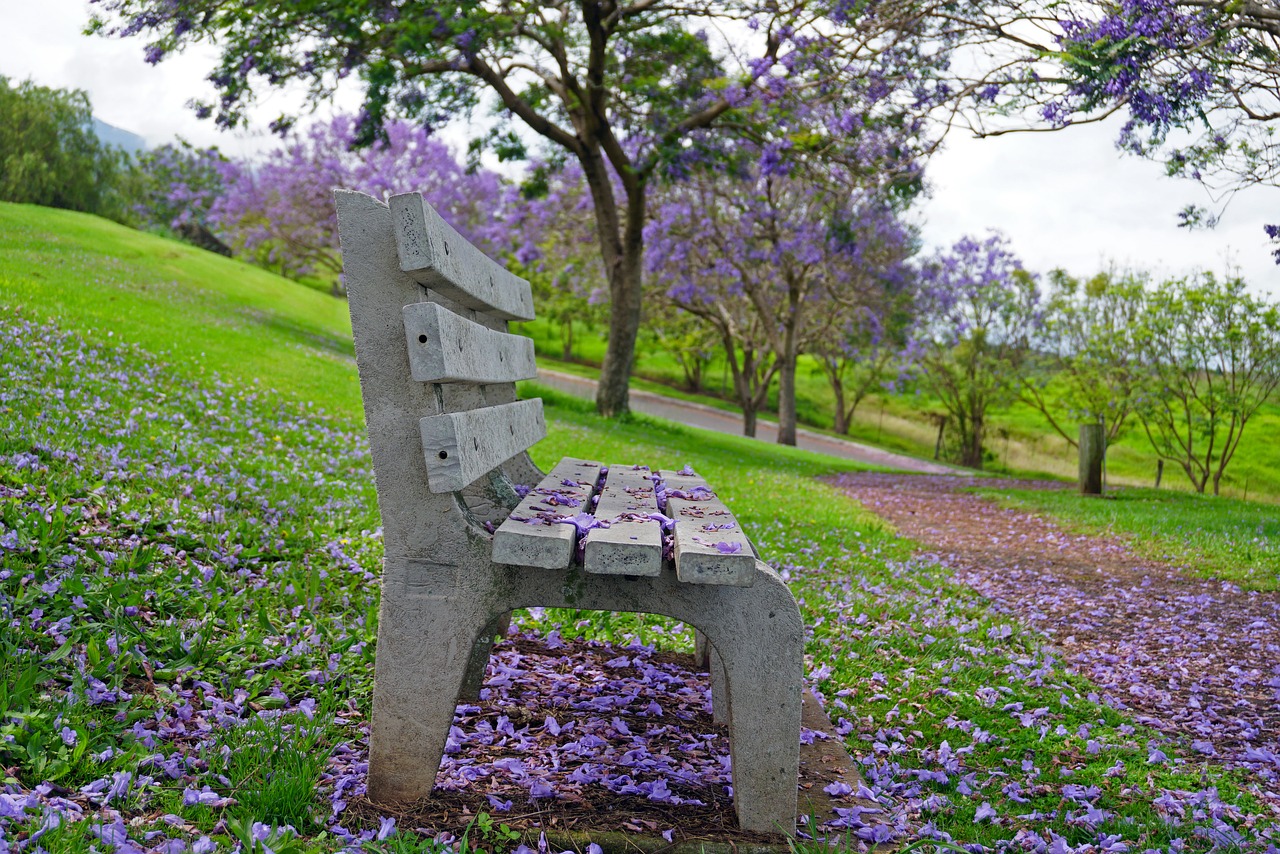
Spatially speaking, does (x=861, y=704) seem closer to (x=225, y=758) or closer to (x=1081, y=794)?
(x=1081, y=794)

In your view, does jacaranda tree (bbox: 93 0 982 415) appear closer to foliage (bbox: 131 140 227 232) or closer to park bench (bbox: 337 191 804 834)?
park bench (bbox: 337 191 804 834)

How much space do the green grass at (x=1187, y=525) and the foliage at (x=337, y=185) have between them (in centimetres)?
2307

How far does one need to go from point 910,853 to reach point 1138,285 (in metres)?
25.1

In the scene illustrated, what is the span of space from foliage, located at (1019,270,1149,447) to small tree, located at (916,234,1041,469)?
91 cm

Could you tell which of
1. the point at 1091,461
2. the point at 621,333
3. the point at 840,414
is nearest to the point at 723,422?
the point at 840,414

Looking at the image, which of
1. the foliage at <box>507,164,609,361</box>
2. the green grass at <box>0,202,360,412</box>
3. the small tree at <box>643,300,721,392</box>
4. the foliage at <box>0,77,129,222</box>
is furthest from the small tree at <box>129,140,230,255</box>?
the foliage at <box>507,164,609,361</box>

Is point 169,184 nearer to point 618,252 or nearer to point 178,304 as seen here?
point 178,304

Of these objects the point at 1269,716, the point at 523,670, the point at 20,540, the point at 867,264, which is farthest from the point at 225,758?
the point at 867,264

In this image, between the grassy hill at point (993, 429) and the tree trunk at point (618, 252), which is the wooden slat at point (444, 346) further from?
the grassy hill at point (993, 429)

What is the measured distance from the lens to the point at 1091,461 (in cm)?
1602

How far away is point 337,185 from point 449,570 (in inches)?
1360

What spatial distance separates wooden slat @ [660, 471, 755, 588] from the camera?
7.36ft

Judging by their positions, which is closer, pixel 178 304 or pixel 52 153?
pixel 178 304

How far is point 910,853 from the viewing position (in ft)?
8.07
